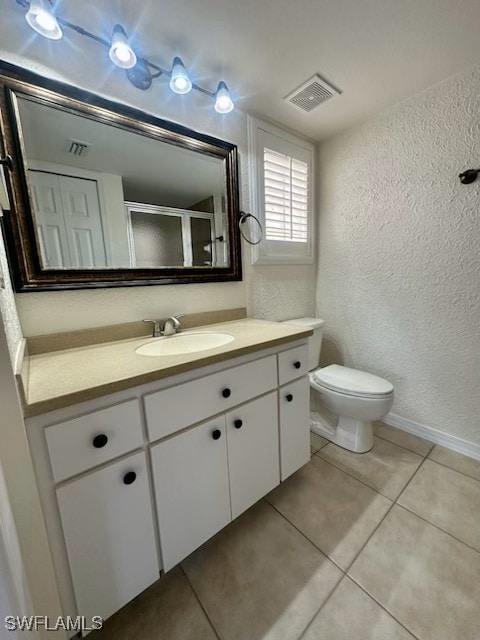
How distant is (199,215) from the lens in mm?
1372

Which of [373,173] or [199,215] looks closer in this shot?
[199,215]

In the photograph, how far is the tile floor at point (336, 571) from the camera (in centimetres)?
80

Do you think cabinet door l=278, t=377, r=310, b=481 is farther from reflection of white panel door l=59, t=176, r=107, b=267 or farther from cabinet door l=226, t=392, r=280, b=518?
reflection of white panel door l=59, t=176, r=107, b=267

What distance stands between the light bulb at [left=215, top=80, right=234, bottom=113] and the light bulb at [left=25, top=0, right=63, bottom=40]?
0.64 m

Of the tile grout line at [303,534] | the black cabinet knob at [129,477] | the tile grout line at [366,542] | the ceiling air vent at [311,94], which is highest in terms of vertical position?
the ceiling air vent at [311,94]

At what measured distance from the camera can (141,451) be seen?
76 cm

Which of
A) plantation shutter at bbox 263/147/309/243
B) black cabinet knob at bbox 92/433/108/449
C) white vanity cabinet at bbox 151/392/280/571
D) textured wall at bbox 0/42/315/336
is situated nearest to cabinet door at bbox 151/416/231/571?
white vanity cabinet at bbox 151/392/280/571

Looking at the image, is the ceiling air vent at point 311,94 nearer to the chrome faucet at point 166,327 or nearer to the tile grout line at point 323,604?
the chrome faucet at point 166,327

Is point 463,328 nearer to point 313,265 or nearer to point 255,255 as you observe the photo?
point 313,265

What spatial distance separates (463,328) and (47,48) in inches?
90.1

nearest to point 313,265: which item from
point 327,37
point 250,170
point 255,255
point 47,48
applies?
point 255,255

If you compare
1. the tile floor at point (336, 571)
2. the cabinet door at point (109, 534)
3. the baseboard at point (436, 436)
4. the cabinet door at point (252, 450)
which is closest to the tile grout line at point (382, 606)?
the tile floor at point (336, 571)

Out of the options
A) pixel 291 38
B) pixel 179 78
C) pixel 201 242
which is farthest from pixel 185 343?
pixel 291 38

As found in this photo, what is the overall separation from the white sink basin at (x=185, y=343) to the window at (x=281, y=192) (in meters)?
0.63
